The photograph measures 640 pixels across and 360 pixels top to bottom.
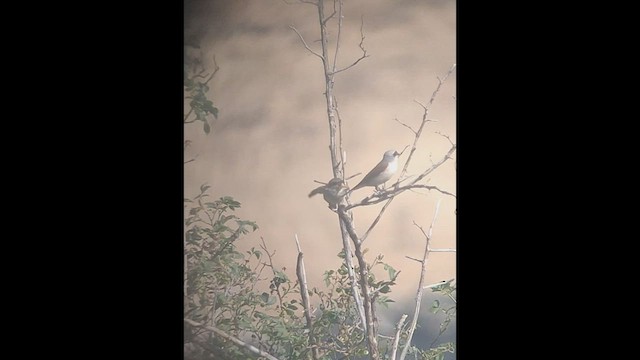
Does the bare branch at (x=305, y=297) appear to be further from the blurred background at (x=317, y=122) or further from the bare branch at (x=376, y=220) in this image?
the bare branch at (x=376, y=220)

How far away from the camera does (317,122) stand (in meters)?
1.89

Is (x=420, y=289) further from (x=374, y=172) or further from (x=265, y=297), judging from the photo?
(x=265, y=297)

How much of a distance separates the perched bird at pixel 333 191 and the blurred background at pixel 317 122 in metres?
0.02

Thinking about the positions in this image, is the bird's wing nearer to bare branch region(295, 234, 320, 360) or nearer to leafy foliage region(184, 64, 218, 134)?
bare branch region(295, 234, 320, 360)

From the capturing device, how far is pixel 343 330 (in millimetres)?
1895

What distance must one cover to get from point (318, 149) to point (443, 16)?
47cm

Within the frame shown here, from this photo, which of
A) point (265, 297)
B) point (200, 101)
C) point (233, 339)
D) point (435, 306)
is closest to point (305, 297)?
point (265, 297)

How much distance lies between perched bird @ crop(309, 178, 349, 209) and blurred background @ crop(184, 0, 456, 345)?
22 millimetres

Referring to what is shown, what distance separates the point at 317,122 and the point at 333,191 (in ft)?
0.63

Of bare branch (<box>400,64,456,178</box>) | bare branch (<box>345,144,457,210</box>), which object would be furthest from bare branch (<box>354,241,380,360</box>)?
bare branch (<box>400,64,456,178</box>)

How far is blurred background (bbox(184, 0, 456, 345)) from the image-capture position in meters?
1.80
